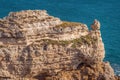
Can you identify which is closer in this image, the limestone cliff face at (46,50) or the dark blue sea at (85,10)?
the limestone cliff face at (46,50)

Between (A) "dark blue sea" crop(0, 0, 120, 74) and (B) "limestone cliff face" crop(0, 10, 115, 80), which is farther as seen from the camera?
(A) "dark blue sea" crop(0, 0, 120, 74)

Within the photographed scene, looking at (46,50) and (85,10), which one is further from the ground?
(85,10)

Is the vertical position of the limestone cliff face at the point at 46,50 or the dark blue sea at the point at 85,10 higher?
the dark blue sea at the point at 85,10

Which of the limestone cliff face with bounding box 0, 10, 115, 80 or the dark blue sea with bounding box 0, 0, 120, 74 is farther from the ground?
the dark blue sea with bounding box 0, 0, 120, 74

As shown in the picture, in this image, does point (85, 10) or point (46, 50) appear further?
point (85, 10)
